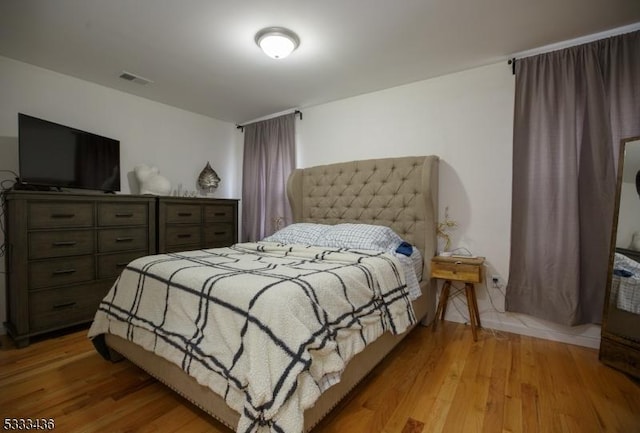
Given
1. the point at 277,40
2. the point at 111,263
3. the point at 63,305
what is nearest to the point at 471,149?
the point at 277,40

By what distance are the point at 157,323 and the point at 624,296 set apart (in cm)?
280

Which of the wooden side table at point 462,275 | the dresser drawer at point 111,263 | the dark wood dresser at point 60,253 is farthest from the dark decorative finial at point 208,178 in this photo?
the wooden side table at point 462,275

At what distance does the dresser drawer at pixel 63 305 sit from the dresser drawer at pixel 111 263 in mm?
96

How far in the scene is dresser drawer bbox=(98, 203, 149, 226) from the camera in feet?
8.37

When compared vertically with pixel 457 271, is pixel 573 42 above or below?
above

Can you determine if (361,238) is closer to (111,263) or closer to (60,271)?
(111,263)

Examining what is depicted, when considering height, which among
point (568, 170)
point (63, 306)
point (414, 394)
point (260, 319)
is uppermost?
point (568, 170)

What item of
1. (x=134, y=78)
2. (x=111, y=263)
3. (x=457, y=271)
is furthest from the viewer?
(x=134, y=78)

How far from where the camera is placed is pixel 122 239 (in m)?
2.68

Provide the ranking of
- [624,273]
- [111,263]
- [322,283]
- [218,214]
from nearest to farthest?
[322,283]
[624,273]
[111,263]
[218,214]

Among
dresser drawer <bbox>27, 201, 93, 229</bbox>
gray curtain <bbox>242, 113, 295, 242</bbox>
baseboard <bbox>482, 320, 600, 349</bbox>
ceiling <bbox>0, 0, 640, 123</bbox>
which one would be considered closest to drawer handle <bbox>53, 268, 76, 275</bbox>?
dresser drawer <bbox>27, 201, 93, 229</bbox>

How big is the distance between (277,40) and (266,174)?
1957 mm

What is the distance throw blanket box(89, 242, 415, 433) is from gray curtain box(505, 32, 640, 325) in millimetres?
1155

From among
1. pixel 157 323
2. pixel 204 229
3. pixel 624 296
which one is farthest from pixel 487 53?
pixel 204 229
